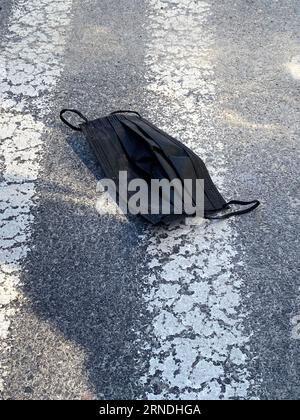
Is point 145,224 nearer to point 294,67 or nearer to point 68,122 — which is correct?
point 68,122

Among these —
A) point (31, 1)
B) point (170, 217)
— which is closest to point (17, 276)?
point (170, 217)

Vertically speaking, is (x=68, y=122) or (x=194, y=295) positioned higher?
(x=68, y=122)

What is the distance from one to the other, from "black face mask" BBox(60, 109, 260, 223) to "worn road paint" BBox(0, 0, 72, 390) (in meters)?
0.31

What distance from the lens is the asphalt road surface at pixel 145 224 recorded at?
2344mm

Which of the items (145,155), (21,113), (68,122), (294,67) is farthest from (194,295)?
(294,67)

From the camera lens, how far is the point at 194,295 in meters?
2.59

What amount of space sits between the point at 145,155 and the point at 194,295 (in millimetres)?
828

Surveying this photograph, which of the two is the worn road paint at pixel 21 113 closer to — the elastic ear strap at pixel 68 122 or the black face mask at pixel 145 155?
the elastic ear strap at pixel 68 122

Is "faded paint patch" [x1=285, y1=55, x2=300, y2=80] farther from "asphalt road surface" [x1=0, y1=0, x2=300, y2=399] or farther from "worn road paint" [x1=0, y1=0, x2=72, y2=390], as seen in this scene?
"worn road paint" [x1=0, y1=0, x2=72, y2=390]

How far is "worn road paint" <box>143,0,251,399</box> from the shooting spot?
230cm

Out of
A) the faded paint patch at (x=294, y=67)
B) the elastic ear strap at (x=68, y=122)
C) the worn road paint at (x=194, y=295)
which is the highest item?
the faded paint patch at (x=294, y=67)

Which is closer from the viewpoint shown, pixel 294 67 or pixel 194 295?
pixel 194 295

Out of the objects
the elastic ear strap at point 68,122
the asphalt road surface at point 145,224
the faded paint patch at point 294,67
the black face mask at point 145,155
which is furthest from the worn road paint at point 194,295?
the faded paint patch at point 294,67

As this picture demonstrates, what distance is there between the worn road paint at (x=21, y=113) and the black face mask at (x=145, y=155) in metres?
0.31
